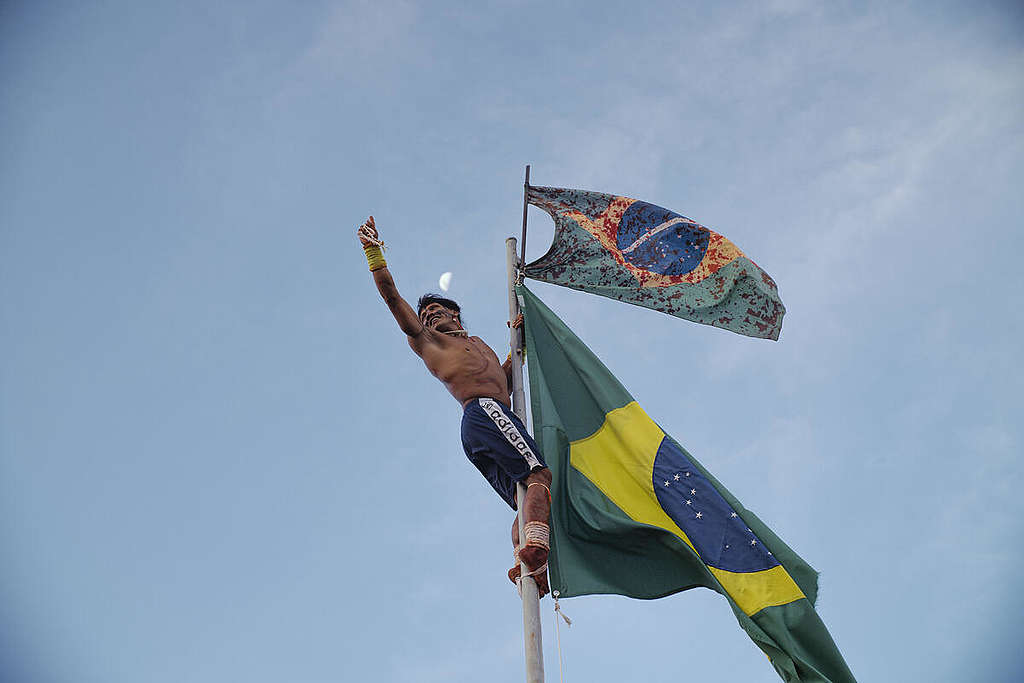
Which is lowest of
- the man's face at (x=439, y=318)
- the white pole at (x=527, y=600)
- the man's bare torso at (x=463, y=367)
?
the white pole at (x=527, y=600)

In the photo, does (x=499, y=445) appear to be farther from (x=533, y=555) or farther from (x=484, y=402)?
(x=533, y=555)

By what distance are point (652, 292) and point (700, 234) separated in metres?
0.85

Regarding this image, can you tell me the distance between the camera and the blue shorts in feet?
25.7

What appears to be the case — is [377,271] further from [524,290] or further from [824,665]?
[824,665]

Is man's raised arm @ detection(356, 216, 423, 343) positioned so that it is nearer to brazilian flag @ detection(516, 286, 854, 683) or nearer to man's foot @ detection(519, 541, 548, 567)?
brazilian flag @ detection(516, 286, 854, 683)

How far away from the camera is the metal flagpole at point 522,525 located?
21.7 feet

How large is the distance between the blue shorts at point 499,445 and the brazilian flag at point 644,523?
46 centimetres

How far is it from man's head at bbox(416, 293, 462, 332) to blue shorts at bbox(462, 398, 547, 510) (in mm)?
1037

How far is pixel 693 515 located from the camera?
822 cm

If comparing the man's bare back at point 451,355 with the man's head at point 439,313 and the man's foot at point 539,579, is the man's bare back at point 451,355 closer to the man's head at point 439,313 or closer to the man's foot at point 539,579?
the man's head at point 439,313

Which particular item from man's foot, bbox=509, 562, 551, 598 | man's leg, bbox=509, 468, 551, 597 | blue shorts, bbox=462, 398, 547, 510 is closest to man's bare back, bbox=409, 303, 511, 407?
blue shorts, bbox=462, 398, 547, 510

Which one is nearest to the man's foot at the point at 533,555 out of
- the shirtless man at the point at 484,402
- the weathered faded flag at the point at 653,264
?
the shirtless man at the point at 484,402

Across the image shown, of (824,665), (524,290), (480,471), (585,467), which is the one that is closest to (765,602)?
(824,665)

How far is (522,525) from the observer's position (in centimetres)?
743
